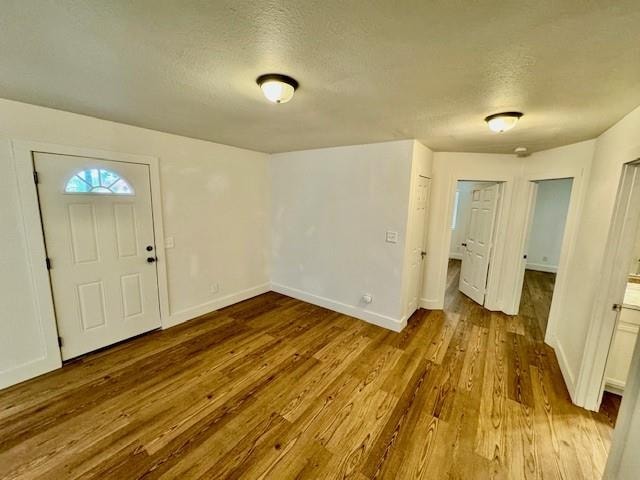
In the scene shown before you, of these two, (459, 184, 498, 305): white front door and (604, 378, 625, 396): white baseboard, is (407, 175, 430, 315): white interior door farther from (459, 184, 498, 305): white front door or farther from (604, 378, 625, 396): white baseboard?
(604, 378, 625, 396): white baseboard

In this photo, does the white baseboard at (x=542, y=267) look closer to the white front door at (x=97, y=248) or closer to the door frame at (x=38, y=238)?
the white front door at (x=97, y=248)

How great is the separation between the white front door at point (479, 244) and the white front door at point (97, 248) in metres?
4.69

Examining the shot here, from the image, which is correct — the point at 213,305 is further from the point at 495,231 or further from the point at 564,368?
the point at 495,231

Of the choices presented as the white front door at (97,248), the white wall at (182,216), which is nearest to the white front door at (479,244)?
the white wall at (182,216)

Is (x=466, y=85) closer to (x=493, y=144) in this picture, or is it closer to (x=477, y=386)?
(x=493, y=144)

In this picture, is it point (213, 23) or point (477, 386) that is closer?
point (213, 23)

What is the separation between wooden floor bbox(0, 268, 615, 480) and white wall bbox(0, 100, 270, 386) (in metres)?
0.57

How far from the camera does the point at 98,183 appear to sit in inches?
104

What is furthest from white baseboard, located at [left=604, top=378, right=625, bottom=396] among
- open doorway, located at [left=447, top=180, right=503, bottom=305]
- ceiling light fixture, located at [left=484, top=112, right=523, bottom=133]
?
ceiling light fixture, located at [left=484, top=112, right=523, bottom=133]

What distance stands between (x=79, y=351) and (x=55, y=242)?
45.1 inches

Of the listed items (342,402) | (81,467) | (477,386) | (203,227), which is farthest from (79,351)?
(477,386)

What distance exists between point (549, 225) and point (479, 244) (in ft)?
12.0

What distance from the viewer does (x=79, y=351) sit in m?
2.64

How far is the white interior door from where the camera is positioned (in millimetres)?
3393
